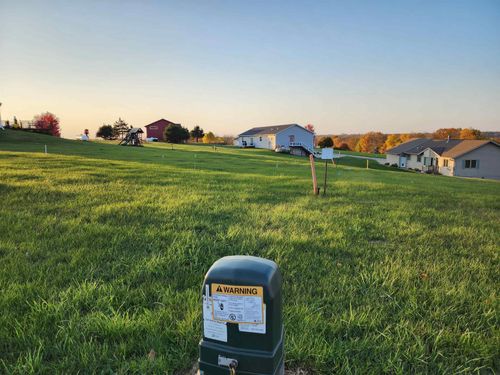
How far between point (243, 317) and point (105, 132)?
278 feet

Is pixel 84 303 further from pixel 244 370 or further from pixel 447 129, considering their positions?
pixel 447 129

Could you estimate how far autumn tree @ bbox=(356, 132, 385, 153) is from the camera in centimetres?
9719

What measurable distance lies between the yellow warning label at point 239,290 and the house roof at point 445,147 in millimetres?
50528

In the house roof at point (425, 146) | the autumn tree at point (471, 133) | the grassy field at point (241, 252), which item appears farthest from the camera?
the autumn tree at point (471, 133)

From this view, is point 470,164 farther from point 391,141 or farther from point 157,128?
point 157,128

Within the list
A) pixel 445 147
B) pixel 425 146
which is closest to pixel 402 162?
pixel 425 146


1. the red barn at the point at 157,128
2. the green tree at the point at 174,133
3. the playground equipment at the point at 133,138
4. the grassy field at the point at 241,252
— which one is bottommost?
the grassy field at the point at 241,252

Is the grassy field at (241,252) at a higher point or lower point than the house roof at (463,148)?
lower

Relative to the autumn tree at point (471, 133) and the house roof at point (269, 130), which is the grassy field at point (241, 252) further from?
the autumn tree at point (471, 133)

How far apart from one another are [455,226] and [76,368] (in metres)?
6.38

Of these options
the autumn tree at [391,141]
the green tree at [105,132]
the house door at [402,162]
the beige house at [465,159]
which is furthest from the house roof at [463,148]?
the green tree at [105,132]

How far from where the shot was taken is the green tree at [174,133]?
206 ft

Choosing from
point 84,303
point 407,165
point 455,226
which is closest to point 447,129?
point 407,165

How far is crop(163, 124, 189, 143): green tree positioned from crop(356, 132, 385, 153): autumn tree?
61049 millimetres
